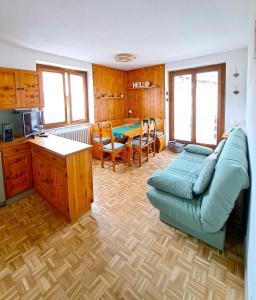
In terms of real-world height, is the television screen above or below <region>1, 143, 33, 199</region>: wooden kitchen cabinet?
above

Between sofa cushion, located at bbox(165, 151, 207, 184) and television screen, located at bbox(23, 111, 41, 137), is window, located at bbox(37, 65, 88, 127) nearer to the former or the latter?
television screen, located at bbox(23, 111, 41, 137)

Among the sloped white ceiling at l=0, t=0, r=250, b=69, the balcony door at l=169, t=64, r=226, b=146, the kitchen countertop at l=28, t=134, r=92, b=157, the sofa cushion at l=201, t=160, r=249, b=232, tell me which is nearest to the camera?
the sofa cushion at l=201, t=160, r=249, b=232

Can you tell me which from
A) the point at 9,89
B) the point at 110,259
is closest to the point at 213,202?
the point at 110,259

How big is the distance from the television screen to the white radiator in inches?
33.8

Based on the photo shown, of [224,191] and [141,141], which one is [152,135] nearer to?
[141,141]

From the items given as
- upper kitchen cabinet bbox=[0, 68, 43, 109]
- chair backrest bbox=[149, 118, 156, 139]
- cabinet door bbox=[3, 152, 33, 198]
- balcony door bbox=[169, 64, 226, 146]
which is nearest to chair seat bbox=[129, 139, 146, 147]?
chair backrest bbox=[149, 118, 156, 139]

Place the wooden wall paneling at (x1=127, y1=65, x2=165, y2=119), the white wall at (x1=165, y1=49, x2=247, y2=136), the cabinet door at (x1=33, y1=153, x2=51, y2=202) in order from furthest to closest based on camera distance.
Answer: the wooden wall paneling at (x1=127, y1=65, x2=165, y2=119) < the white wall at (x1=165, y1=49, x2=247, y2=136) < the cabinet door at (x1=33, y1=153, x2=51, y2=202)

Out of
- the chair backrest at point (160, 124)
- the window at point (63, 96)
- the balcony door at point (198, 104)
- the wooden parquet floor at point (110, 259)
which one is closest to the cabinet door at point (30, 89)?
the window at point (63, 96)

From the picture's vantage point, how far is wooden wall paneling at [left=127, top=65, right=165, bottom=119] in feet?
17.3

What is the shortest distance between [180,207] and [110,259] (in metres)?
0.81

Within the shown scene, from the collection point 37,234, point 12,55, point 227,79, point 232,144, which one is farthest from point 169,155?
point 12,55

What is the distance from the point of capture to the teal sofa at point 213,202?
1.43 metres

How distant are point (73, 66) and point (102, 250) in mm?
3874

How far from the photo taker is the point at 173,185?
6.21 feet
